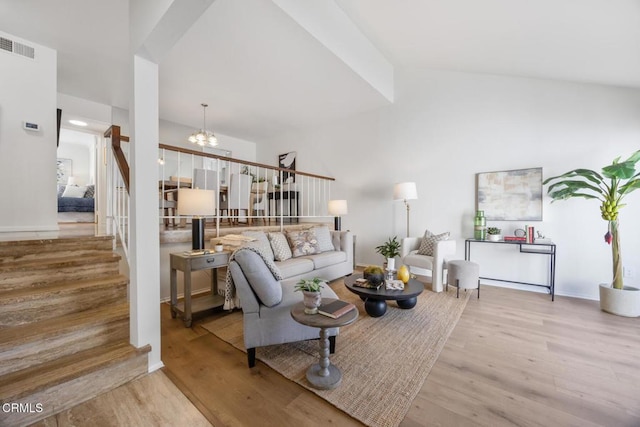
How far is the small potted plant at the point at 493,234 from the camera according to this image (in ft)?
11.9

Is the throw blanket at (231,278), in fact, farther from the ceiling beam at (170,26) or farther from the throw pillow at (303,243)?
the ceiling beam at (170,26)

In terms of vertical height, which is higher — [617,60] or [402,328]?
[617,60]

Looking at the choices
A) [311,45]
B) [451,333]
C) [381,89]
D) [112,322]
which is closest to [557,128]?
[381,89]

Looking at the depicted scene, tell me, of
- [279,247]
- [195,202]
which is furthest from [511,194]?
[195,202]

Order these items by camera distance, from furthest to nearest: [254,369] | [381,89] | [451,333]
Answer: [381,89] < [451,333] < [254,369]

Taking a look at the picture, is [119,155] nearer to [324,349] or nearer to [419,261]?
[324,349]

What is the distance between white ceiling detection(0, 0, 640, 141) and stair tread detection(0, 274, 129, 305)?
268cm

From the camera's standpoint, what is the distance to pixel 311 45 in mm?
2955

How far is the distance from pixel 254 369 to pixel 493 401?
1.58 metres

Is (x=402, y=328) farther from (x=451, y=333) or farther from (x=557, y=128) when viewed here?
(x=557, y=128)

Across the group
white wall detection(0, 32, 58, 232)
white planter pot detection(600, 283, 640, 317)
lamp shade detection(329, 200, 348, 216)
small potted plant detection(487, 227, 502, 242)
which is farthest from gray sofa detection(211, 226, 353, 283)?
white planter pot detection(600, 283, 640, 317)

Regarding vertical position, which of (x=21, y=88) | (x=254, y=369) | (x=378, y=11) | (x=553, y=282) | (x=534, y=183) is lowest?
(x=254, y=369)

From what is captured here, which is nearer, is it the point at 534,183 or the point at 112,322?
the point at 112,322

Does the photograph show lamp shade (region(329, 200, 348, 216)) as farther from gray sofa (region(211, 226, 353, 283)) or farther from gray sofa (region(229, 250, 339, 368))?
gray sofa (region(229, 250, 339, 368))
